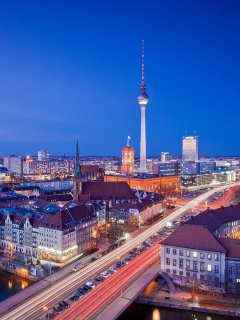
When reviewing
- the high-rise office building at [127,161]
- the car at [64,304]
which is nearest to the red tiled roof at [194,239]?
the car at [64,304]

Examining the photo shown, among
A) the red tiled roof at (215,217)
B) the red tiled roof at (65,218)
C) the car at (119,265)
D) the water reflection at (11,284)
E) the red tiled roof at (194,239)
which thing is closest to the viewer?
the red tiled roof at (194,239)

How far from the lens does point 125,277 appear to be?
4069cm

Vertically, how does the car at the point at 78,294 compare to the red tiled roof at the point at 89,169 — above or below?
below

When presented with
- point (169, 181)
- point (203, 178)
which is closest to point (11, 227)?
point (169, 181)

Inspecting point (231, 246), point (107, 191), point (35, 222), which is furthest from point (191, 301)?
point (107, 191)

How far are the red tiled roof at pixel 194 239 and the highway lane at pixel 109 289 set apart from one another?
16.8ft

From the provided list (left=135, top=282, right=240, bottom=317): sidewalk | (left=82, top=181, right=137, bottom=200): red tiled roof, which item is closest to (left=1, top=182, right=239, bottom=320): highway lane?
(left=135, top=282, right=240, bottom=317): sidewalk

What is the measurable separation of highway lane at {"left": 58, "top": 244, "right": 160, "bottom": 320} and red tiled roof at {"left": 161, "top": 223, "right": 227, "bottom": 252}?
512cm

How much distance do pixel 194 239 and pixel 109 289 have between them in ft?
39.0

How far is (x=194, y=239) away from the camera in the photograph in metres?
41.9

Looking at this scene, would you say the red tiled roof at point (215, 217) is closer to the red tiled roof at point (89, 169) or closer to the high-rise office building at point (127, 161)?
the red tiled roof at point (89, 169)

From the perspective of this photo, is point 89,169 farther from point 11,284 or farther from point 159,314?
point 159,314

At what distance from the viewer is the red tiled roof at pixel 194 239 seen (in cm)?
4047

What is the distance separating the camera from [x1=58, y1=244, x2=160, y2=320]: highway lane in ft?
108
